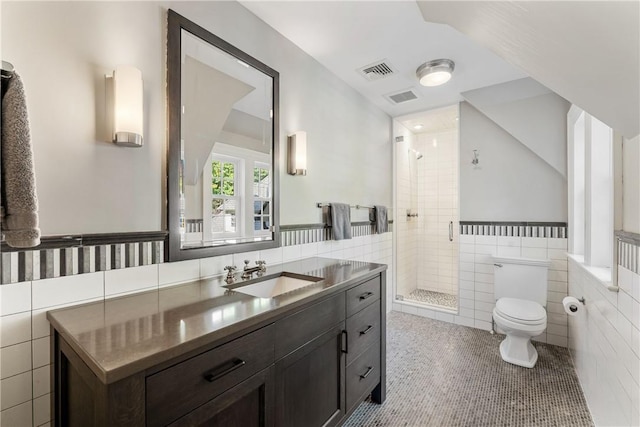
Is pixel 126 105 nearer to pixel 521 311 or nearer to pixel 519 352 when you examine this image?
pixel 521 311

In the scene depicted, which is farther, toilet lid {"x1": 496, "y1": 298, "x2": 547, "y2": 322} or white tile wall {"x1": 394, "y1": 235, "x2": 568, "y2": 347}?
white tile wall {"x1": 394, "y1": 235, "x2": 568, "y2": 347}

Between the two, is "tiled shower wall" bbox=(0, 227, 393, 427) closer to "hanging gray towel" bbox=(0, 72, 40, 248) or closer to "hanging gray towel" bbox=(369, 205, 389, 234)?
"hanging gray towel" bbox=(0, 72, 40, 248)

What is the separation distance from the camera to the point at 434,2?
1.48 m

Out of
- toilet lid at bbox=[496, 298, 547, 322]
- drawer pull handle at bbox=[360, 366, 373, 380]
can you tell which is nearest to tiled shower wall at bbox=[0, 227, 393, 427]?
drawer pull handle at bbox=[360, 366, 373, 380]

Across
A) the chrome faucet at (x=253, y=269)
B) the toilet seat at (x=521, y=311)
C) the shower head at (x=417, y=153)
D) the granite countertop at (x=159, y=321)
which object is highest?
the shower head at (x=417, y=153)

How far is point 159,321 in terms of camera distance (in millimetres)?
945

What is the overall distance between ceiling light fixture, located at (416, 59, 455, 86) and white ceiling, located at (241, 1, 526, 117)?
0.04 meters

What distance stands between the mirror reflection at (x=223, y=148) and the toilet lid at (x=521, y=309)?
202 cm

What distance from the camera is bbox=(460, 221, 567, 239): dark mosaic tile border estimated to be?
2.67m

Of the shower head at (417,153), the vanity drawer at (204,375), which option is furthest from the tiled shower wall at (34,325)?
the shower head at (417,153)

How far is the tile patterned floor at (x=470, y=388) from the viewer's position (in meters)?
1.68

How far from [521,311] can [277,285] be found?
200 centimetres

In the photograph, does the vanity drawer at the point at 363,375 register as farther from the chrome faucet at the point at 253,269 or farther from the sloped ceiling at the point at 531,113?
the sloped ceiling at the point at 531,113

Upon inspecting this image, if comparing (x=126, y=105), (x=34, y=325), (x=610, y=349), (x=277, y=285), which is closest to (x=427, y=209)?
(x=610, y=349)
